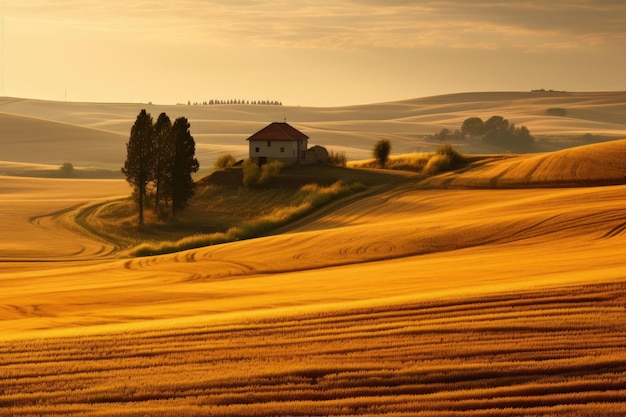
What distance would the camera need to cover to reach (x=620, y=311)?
42.7 feet

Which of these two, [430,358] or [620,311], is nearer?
[430,358]

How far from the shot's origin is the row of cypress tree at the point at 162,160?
60156mm

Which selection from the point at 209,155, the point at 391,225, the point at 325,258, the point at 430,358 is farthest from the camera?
the point at 209,155

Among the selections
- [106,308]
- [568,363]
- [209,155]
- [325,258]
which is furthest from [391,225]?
[209,155]

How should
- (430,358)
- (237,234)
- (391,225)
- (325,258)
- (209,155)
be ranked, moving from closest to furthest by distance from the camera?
(430,358)
(325,258)
(391,225)
(237,234)
(209,155)

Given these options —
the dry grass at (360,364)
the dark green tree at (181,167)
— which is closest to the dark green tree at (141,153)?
the dark green tree at (181,167)

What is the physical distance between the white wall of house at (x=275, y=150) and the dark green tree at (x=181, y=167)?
9.93 m

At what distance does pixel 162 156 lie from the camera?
61.8 meters

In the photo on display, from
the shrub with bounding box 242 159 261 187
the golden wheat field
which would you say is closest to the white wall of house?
the shrub with bounding box 242 159 261 187

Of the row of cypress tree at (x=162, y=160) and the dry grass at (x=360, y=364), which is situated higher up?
the row of cypress tree at (x=162, y=160)

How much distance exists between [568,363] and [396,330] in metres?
2.81

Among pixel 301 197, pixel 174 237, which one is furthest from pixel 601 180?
pixel 174 237

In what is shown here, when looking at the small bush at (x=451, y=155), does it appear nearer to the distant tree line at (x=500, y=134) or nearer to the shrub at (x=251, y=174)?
the shrub at (x=251, y=174)

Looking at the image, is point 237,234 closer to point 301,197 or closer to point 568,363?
point 301,197
